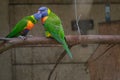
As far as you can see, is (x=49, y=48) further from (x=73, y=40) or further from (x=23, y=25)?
(x=73, y=40)

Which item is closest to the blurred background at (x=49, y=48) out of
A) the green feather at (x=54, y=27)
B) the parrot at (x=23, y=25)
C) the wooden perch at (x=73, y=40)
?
the parrot at (x=23, y=25)

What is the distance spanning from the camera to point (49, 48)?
21.0 feet

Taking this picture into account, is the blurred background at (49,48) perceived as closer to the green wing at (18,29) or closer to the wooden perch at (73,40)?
the green wing at (18,29)

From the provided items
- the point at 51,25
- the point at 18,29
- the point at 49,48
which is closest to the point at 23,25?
the point at 18,29

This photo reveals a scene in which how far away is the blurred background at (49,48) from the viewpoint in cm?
628

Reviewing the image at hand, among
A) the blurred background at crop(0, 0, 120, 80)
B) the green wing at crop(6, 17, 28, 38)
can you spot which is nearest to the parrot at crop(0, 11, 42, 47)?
the green wing at crop(6, 17, 28, 38)

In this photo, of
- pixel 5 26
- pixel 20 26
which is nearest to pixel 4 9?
pixel 5 26

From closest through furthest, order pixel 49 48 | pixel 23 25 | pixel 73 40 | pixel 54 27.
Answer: pixel 73 40 < pixel 54 27 < pixel 23 25 < pixel 49 48

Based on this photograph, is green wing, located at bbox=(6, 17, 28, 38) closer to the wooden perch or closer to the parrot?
the parrot

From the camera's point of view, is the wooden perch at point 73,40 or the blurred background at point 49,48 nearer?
the wooden perch at point 73,40

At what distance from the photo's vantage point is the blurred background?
628 centimetres

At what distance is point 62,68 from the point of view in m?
6.40

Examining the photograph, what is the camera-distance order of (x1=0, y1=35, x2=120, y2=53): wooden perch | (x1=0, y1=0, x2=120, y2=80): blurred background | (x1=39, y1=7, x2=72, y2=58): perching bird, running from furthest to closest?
(x1=0, y1=0, x2=120, y2=80): blurred background < (x1=39, y1=7, x2=72, y2=58): perching bird < (x1=0, y1=35, x2=120, y2=53): wooden perch

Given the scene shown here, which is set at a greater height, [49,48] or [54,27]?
[54,27]
